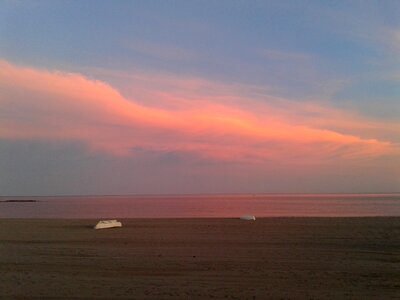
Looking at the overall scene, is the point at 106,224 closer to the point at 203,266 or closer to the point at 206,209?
the point at 203,266

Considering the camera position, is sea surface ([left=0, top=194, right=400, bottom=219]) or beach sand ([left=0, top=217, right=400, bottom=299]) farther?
sea surface ([left=0, top=194, right=400, bottom=219])

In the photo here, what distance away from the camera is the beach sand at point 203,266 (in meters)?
9.02

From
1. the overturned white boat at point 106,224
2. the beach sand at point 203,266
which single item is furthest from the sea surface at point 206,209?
the beach sand at point 203,266

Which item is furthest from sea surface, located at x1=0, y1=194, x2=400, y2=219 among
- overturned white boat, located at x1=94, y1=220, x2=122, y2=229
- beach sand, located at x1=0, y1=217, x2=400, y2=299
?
beach sand, located at x1=0, y1=217, x2=400, y2=299

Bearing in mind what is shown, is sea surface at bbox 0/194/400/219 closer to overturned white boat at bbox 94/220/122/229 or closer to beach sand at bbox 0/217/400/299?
overturned white boat at bbox 94/220/122/229

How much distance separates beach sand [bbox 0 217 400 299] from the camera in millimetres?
9023

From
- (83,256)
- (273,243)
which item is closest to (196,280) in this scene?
(83,256)

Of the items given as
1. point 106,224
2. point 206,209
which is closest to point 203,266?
point 106,224

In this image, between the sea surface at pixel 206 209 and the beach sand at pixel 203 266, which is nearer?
the beach sand at pixel 203 266

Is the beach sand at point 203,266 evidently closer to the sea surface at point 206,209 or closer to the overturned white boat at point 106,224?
the overturned white boat at point 106,224

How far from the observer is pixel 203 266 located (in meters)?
12.0

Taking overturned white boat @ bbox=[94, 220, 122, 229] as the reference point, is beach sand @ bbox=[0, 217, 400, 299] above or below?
below

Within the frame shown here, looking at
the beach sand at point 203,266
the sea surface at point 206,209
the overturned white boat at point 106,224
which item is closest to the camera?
the beach sand at point 203,266

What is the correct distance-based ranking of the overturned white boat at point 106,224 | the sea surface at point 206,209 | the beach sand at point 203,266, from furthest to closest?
the sea surface at point 206,209
the overturned white boat at point 106,224
the beach sand at point 203,266
